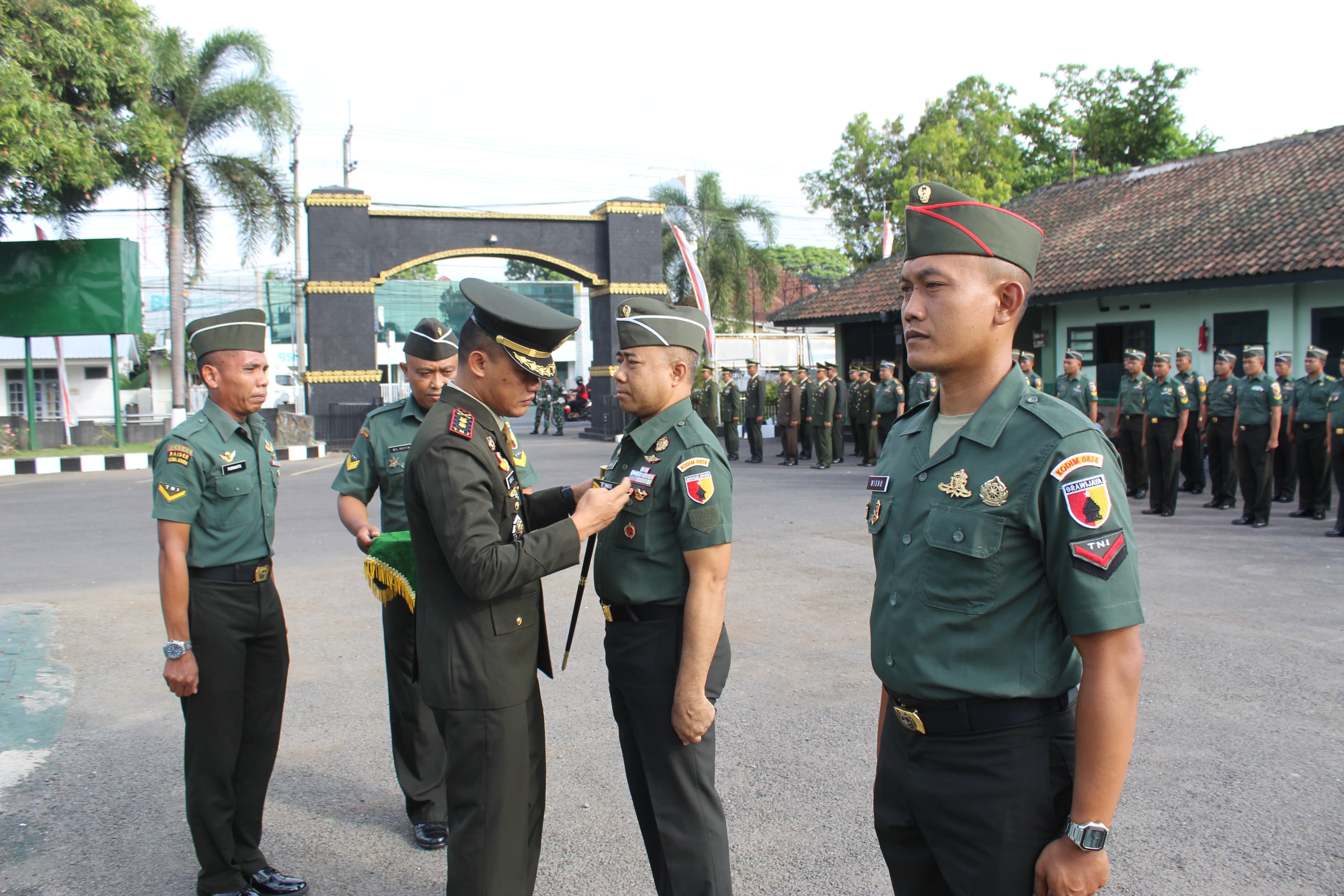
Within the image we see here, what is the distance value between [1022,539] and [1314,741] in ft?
10.7

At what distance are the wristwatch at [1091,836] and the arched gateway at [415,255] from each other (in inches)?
821

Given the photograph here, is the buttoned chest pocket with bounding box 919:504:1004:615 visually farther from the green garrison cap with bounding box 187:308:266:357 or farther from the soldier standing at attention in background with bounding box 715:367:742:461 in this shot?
the soldier standing at attention in background with bounding box 715:367:742:461

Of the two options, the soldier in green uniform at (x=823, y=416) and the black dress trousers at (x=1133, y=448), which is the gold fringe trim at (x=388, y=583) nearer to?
the black dress trousers at (x=1133, y=448)

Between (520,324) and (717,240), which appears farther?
(717,240)

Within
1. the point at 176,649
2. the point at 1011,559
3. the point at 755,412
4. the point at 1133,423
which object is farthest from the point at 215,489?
the point at 755,412

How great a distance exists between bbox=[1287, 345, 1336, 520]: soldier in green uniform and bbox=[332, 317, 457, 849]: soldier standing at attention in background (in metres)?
10.2

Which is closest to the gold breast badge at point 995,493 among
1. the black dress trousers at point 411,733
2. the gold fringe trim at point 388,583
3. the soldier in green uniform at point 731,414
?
the gold fringe trim at point 388,583

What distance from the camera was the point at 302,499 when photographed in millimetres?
12336

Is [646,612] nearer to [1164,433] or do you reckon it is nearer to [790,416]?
[1164,433]

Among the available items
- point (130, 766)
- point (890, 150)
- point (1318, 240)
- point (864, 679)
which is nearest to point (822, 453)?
point (1318, 240)

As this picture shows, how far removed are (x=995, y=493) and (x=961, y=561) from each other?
0.15 m

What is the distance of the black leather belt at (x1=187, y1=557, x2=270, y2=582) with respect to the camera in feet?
10.3

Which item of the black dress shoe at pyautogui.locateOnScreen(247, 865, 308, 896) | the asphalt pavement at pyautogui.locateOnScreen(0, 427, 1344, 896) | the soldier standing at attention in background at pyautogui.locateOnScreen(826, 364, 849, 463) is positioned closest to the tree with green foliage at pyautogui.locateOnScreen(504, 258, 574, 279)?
the soldier standing at attention in background at pyautogui.locateOnScreen(826, 364, 849, 463)

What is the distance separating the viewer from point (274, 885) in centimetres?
308
